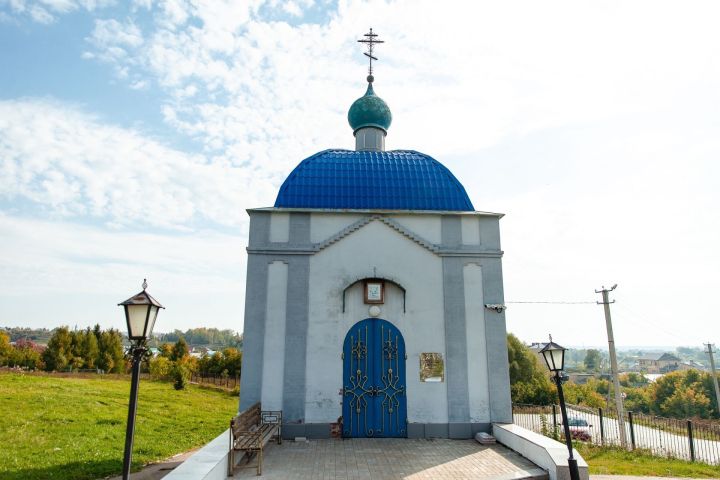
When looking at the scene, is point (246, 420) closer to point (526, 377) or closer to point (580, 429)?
point (580, 429)

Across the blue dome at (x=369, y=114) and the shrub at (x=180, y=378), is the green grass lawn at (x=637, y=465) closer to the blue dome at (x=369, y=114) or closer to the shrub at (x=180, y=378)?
the blue dome at (x=369, y=114)

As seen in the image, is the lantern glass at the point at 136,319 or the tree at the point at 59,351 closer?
the lantern glass at the point at 136,319

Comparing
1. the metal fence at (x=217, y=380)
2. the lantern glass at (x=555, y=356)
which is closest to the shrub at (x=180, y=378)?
the metal fence at (x=217, y=380)

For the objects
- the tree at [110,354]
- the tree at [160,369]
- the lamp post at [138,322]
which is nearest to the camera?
the lamp post at [138,322]

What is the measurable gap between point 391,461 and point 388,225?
5.24 metres

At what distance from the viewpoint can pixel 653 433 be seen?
63.0 feet

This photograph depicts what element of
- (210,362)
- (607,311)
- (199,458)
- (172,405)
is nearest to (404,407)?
(199,458)

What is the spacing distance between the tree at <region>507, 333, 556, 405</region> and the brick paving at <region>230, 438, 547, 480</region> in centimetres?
2312

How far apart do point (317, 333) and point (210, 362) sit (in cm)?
3287

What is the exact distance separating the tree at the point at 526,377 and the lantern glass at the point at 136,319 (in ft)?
95.7

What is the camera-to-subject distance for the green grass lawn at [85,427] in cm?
1042

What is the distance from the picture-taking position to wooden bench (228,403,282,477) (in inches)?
303

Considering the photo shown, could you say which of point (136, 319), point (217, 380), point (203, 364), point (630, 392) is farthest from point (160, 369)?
point (630, 392)

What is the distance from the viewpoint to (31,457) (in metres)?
10.9
